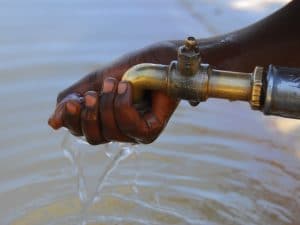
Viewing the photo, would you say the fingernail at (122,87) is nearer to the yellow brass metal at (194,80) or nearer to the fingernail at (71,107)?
the yellow brass metal at (194,80)

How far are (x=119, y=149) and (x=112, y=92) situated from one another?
2.60ft

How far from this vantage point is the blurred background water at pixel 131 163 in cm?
201

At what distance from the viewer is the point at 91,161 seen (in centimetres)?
218

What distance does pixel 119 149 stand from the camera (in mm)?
2084

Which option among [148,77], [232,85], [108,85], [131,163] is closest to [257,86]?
[232,85]

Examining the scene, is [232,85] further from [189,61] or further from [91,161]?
[91,161]

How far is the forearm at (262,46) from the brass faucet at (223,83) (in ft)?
1.45

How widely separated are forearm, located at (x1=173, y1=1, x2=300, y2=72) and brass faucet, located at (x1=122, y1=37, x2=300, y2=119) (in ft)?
1.45

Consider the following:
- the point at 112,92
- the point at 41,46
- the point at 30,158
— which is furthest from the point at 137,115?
the point at 41,46

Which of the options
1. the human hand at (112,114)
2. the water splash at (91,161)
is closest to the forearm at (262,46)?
the human hand at (112,114)

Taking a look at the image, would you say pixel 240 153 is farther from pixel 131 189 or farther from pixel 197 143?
pixel 131 189

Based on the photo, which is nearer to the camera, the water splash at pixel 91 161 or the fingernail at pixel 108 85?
the fingernail at pixel 108 85

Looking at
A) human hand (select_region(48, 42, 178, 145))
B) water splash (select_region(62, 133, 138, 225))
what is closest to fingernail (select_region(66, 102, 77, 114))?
human hand (select_region(48, 42, 178, 145))

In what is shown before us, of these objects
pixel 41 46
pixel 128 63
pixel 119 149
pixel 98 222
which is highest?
pixel 128 63
